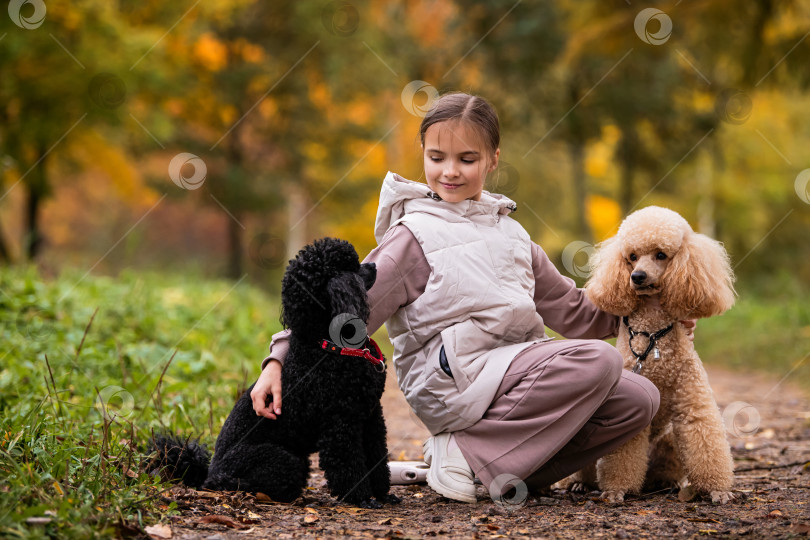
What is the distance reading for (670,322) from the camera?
9.39 ft

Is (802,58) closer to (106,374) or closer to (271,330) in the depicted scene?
(271,330)

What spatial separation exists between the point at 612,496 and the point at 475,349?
779 mm

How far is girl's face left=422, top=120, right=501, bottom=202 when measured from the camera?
2.87 meters

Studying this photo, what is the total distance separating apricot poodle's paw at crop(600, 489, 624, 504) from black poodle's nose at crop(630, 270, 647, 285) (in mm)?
818

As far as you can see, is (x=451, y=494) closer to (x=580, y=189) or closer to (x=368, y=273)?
(x=368, y=273)

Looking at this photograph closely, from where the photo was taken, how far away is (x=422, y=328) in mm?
2844

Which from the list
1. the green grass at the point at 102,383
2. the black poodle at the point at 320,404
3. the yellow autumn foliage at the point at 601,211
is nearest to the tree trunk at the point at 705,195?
the yellow autumn foliage at the point at 601,211

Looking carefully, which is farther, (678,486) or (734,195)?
(734,195)

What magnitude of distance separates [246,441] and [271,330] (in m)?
4.30

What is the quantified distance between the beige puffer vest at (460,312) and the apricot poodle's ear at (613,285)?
0.26 meters

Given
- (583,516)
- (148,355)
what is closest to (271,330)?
(148,355)

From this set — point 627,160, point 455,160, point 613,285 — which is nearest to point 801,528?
→ point 613,285

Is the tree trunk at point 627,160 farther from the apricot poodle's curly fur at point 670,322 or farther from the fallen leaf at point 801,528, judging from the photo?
the fallen leaf at point 801,528

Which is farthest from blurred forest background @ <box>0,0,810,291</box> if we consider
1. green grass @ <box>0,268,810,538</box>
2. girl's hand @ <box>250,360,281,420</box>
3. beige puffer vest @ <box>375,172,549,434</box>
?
girl's hand @ <box>250,360,281,420</box>
